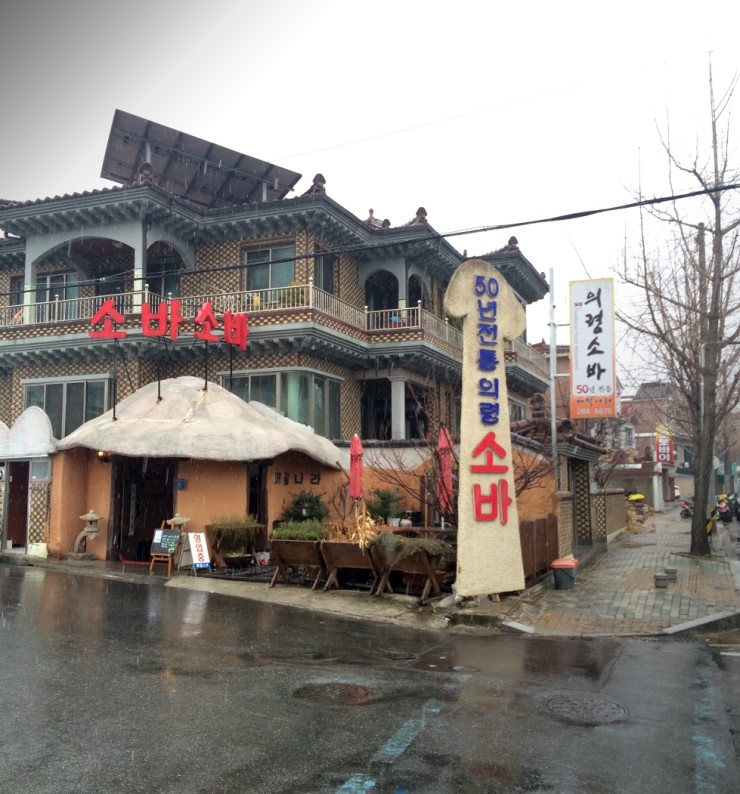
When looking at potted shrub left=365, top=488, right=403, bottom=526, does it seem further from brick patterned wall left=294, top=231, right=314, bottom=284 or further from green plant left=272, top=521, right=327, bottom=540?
brick patterned wall left=294, top=231, right=314, bottom=284

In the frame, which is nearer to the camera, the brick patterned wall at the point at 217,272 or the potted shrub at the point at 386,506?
the potted shrub at the point at 386,506

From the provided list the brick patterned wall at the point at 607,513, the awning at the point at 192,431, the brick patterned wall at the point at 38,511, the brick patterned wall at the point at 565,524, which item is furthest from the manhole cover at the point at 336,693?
the brick patterned wall at the point at 607,513

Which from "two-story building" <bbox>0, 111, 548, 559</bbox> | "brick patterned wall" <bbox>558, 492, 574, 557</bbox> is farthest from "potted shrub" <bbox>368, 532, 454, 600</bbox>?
"two-story building" <bbox>0, 111, 548, 559</bbox>

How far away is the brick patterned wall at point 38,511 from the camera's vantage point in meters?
17.9

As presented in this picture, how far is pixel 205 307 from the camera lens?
61.9 ft

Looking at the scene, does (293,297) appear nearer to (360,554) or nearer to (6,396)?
(360,554)

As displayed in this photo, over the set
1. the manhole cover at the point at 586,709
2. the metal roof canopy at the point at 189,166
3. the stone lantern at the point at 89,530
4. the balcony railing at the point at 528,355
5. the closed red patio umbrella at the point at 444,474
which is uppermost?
the metal roof canopy at the point at 189,166

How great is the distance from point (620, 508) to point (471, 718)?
2288 cm

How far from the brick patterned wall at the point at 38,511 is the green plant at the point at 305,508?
18.1ft

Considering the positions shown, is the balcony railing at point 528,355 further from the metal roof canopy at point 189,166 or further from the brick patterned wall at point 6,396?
the brick patterned wall at point 6,396

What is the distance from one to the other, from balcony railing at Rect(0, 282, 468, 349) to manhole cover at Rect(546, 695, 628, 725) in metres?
15.3

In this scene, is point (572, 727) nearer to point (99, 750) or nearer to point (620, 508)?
point (99, 750)

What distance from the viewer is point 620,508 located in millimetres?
27719

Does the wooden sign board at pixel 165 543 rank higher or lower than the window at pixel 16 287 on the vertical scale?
lower
